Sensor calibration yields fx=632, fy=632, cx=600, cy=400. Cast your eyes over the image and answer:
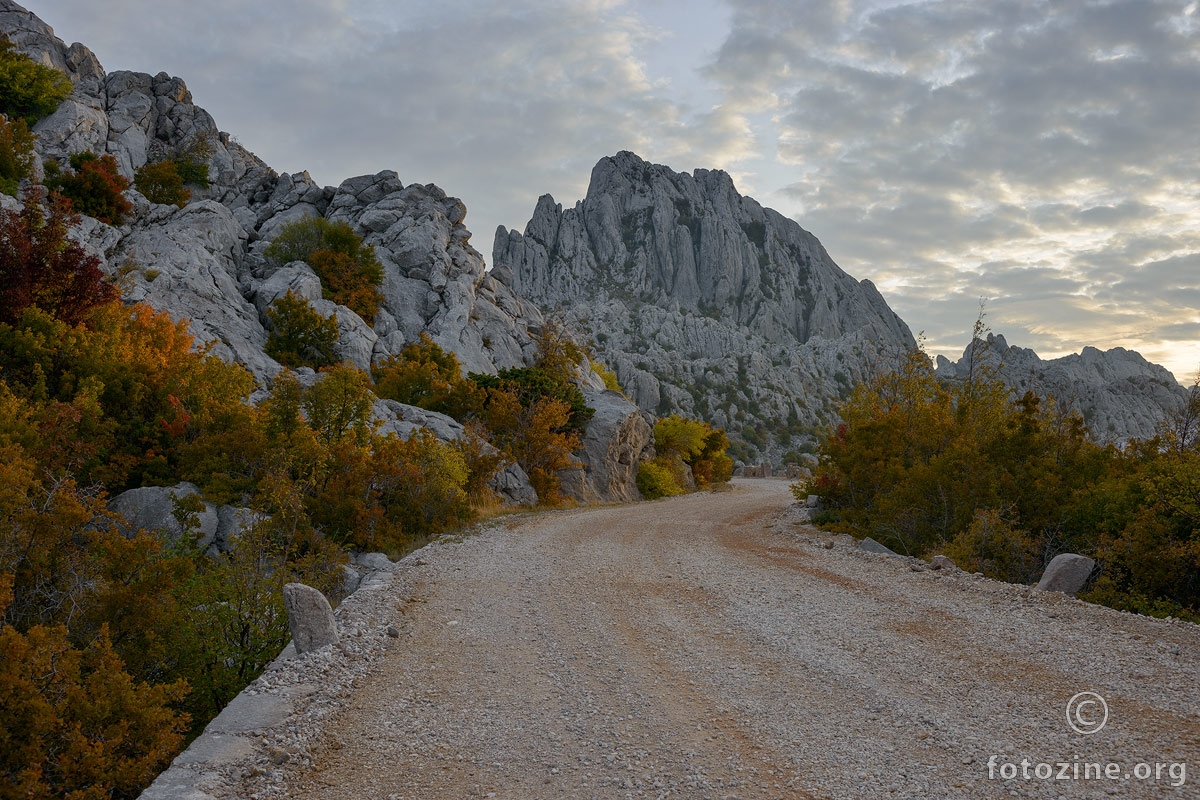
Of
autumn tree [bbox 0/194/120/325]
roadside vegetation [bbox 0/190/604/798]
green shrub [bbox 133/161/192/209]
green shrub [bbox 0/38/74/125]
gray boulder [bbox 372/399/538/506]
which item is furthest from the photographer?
green shrub [bbox 133/161/192/209]

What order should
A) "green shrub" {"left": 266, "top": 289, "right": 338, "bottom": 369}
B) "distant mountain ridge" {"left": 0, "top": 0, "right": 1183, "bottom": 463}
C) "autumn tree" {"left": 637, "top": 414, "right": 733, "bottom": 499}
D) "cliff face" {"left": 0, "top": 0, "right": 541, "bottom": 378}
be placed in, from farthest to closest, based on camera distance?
"distant mountain ridge" {"left": 0, "top": 0, "right": 1183, "bottom": 463} → "autumn tree" {"left": 637, "top": 414, "right": 733, "bottom": 499} → "green shrub" {"left": 266, "top": 289, "right": 338, "bottom": 369} → "cliff face" {"left": 0, "top": 0, "right": 541, "bottom": 378}

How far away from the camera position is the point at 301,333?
113 feet

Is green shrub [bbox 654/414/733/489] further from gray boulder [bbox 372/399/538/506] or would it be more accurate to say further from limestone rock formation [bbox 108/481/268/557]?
limestone rock formation [bbox 108/481/268/557]

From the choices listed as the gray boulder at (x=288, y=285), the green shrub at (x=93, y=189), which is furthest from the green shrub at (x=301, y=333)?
the green shrub at (x=93, y=189)

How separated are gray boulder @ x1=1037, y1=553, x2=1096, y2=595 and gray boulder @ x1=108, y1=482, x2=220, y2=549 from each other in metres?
16.0

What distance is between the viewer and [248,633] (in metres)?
8.07

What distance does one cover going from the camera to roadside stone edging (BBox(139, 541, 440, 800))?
4.87 metres

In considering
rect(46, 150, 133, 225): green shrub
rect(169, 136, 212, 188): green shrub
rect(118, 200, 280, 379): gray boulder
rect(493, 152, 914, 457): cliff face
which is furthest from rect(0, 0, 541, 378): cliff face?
rect(493, 152, 914, 457): cliff face

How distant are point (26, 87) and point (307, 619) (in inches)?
2036

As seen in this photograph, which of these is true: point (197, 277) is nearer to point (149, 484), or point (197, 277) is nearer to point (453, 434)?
point (453, 434)

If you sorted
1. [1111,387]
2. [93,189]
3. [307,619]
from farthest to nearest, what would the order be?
1. [1111,387]
2. [93,189]
3. [307,619]

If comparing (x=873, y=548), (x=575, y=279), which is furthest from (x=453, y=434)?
(x=575, y=279)

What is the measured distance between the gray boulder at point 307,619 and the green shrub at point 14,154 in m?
34.8

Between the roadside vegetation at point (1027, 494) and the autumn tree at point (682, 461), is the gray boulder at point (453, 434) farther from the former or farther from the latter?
the roadside vegetation at point (1027, 494)
